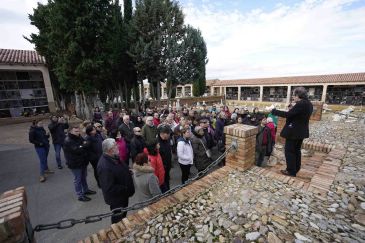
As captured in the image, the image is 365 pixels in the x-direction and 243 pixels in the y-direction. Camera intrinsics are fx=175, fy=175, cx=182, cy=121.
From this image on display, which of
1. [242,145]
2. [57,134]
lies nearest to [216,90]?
[57,134]

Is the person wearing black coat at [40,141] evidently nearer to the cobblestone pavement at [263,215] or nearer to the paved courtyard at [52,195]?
the paved courtyard at [52,195]

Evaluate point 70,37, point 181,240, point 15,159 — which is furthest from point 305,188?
point 70,37

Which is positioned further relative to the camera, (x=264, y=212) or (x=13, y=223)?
(x=264, y=212)

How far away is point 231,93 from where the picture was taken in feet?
117

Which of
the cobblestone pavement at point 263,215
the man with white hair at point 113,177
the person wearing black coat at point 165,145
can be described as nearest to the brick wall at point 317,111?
the cobblestone pavement at point 263,215

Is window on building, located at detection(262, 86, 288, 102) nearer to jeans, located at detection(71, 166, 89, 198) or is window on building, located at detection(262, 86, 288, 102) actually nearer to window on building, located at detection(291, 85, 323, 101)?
window on building, located at detection(291, 85, 323, 101)

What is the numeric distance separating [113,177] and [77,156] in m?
Answer: 1.83

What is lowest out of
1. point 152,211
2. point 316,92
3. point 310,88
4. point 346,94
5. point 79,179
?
point 79,179

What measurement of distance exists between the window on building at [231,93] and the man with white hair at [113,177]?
33.7 m

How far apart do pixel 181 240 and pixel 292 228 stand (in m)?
1.32

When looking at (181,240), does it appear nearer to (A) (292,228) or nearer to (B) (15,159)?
(A) (292,228)

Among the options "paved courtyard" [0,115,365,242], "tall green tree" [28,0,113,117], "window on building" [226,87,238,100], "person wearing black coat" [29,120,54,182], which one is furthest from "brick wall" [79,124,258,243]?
"window on building" [226,87,238,100]

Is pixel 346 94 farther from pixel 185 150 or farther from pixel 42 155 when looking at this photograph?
pixel 42 155

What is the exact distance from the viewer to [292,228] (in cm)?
207
